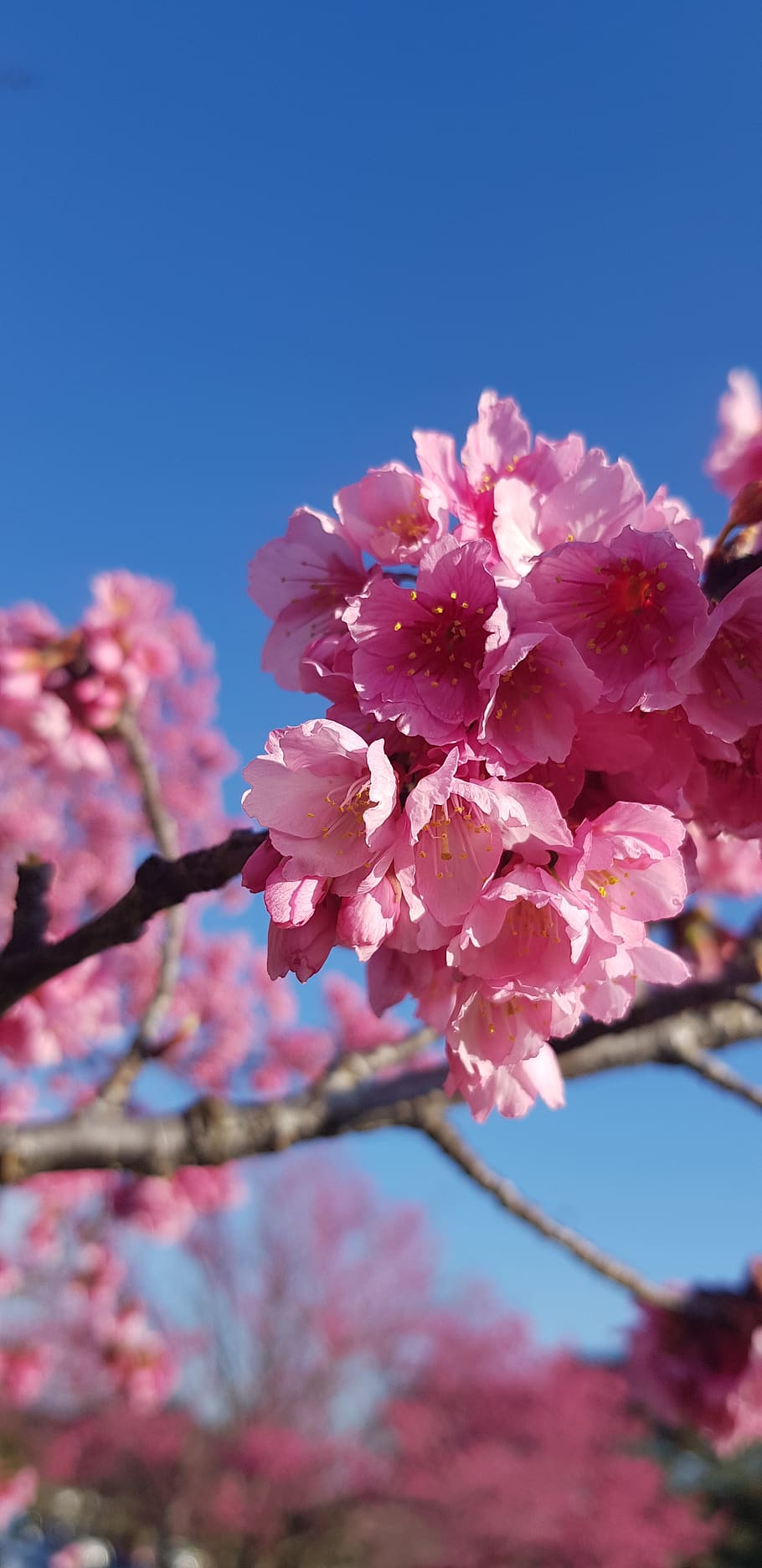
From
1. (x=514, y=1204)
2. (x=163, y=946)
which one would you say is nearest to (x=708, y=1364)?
(x=514, y=1204)

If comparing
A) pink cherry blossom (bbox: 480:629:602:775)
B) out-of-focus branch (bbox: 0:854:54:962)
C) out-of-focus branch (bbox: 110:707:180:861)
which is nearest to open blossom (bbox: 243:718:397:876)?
pink cherry blossom (bbox: 480:629:602:775)

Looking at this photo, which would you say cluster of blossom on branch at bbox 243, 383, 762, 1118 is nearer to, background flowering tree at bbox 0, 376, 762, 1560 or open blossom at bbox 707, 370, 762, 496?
background flowering tree at bbox 0, 376, 762, 1560

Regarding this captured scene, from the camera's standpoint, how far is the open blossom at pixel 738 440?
217cm

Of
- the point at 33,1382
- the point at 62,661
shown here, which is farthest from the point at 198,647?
the point at 62,661

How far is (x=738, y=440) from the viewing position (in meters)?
2.54

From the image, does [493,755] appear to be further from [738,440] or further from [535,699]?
[738,440]

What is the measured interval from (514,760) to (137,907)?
1.83 ft

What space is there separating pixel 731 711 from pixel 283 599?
0.55 metres

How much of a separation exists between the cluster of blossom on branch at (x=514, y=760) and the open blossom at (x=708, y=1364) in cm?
209

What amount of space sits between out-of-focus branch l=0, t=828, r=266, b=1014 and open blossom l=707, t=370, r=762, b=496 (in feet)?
5.22

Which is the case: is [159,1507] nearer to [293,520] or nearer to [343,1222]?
[343,1222]

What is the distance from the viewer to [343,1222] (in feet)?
48.8

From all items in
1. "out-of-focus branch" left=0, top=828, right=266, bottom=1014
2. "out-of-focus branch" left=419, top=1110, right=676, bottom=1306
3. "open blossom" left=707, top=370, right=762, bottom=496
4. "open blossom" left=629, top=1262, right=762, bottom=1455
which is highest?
"open blossom" left=707, top=370, right=762, bottom=496

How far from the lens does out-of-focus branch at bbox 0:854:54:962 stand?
136 cm
